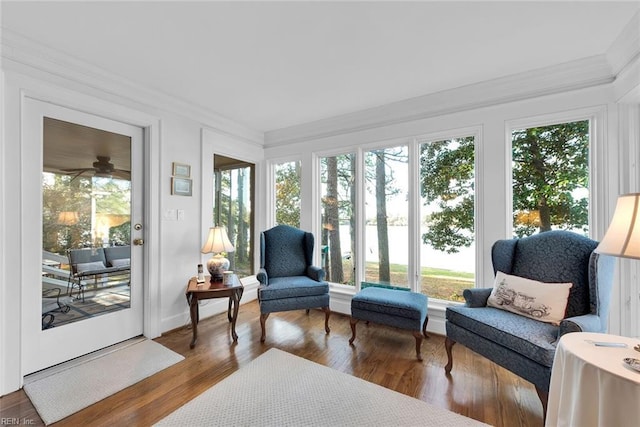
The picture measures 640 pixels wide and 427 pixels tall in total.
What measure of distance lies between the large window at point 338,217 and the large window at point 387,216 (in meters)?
0.22

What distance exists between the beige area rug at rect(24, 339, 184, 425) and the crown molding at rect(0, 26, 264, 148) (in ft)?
7.43

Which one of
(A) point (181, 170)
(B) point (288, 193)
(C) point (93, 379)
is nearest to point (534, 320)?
(B) point (288, 193)

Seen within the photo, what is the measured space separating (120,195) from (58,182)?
1.47ft

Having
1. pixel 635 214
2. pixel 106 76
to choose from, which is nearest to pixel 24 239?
pixel 106 76

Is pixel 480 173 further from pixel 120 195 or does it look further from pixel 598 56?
pixel 120 195

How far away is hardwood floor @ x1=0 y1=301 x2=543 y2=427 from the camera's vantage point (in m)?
1.63

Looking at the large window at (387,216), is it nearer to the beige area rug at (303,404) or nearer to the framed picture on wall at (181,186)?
the beige area rug at (303,404)

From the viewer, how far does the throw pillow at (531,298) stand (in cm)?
179

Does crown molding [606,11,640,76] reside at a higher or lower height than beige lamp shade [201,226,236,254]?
higher

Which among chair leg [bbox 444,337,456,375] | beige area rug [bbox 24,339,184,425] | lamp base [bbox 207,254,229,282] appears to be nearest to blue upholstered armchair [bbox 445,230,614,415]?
chair leg [bbox 444,337,456,375]

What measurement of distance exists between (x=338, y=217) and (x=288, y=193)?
3.00ft

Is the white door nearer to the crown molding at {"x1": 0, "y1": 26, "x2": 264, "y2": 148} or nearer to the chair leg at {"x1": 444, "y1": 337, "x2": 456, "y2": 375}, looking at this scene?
the crown molding at {"x1": 0, "y1": 26, "x2": 264, "y2": 148}

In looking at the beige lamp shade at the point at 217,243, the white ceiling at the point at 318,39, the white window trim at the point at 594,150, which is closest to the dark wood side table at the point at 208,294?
the beige lamp shade at the point at 217,243
